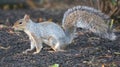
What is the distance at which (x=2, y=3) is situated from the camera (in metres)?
12.7

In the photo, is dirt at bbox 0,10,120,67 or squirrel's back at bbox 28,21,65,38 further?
squirrel's back at bbox 28,21,65,38

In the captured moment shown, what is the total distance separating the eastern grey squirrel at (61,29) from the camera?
6.28 metres

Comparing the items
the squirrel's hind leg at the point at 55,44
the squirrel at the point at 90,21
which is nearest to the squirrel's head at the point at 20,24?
the squirrel's hind leg at the point at 55,44

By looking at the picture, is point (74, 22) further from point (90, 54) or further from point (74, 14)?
point (90, 54)

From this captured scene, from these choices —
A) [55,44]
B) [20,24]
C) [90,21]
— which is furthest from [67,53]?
[20,24]

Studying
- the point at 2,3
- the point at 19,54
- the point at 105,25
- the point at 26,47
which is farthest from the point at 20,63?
the point at 2,3

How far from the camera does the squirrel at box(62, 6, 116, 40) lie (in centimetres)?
638

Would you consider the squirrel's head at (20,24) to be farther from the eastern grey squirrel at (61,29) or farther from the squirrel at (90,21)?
the squirrel at (90,21)

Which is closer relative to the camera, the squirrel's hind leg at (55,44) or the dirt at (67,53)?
the dirt at (67,53)

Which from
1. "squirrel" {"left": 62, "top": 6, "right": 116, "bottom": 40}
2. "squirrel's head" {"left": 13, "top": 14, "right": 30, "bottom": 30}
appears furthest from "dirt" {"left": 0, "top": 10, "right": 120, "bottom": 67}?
"squirrel's head" {"left": 13, "top": 14, "right": 30, "bottom": 30}

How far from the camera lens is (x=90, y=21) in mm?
6453

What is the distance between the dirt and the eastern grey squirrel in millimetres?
138

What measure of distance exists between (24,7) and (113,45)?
6.62 meters

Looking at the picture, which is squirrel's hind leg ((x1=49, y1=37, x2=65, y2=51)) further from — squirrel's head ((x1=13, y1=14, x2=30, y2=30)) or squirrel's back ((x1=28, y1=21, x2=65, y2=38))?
squirrel's head ((x1=13, y1=14, x2=30, y2=30))
